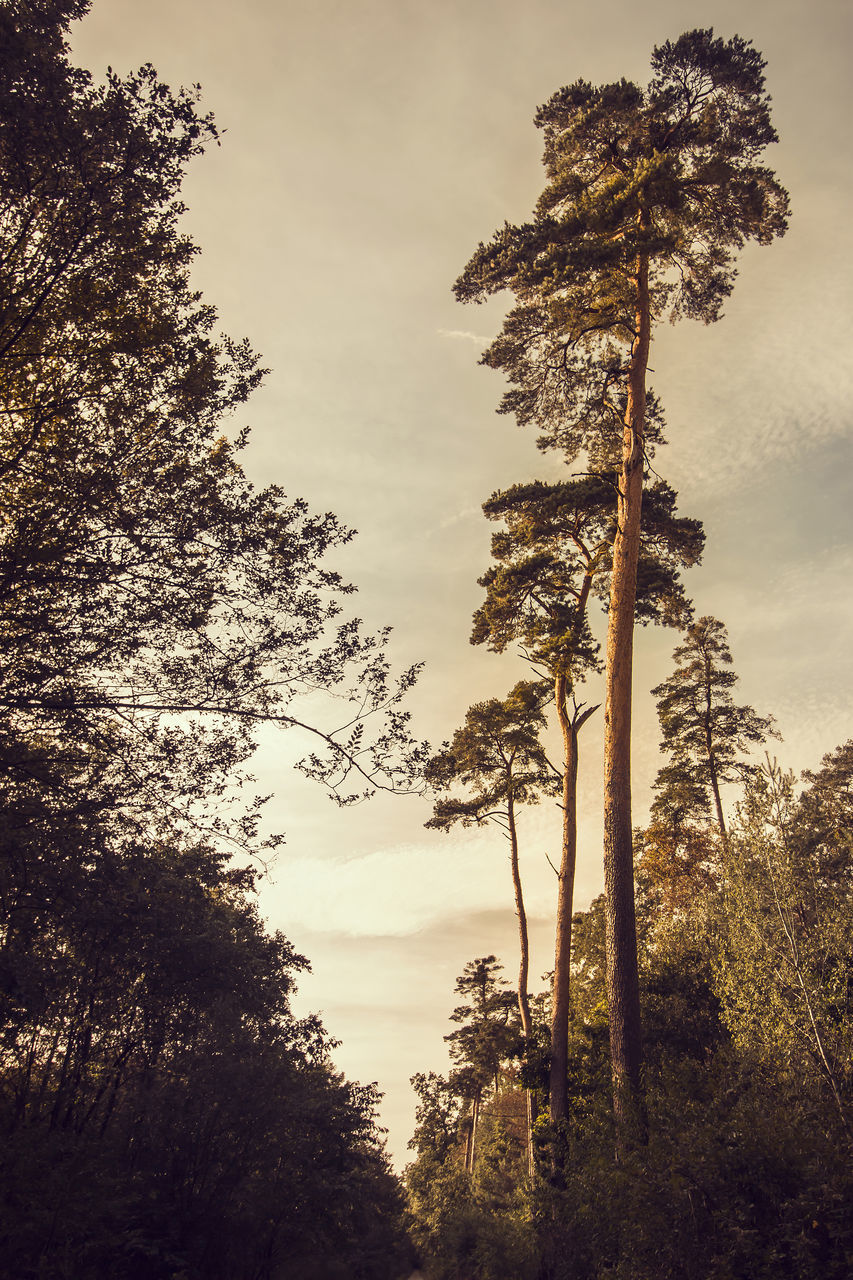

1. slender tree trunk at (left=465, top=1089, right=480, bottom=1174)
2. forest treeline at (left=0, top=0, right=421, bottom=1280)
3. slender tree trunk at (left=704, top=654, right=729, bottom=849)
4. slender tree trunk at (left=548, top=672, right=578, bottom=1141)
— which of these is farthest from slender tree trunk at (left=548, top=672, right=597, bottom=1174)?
slender tree trunk at (left=465, top=1089, right=480, bottom=1174)

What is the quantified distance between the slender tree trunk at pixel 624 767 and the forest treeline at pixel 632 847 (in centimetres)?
4

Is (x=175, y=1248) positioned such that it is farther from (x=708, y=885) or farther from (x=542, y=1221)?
(x=708, y=885)

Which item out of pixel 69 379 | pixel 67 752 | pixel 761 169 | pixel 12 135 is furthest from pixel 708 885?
pixel 12 135

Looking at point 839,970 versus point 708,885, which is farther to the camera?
point 708,885

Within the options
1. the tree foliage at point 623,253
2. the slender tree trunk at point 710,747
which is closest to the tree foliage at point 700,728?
the slender tree trunk at point 710,747

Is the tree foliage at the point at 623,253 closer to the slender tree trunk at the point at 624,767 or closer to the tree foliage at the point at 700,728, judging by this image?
the slender tree trunk at the point at 624,767

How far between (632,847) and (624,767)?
3901 mm

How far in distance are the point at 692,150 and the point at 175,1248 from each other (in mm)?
24085

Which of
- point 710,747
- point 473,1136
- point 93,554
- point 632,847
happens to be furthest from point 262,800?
point 473,1136

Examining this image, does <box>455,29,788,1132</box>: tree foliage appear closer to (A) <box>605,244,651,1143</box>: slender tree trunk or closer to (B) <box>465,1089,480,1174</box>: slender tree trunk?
(A) <box>605,244,651,1143</box>: slender tree trunk

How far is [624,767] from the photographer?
33.8 ft

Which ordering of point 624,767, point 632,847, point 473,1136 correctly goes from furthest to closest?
point 473,1136 < point 632,847 < point 624,767

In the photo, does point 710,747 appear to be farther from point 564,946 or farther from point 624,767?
point 624,767

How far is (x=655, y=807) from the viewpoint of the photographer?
2700cm
